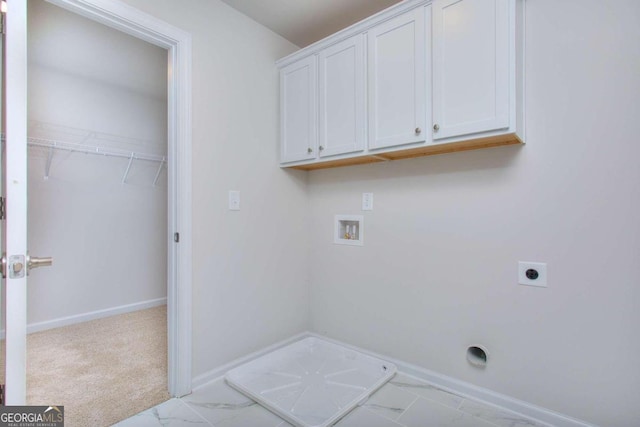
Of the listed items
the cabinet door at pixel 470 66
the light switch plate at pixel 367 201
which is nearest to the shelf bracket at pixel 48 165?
the light switch plate at pixel 367 201

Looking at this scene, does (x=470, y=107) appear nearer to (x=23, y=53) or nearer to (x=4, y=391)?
(x=23, y=53)

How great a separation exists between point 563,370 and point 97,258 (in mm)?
3745

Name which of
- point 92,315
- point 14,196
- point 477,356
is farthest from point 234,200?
point 92,315

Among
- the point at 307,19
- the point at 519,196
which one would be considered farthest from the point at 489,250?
the point at 307,19

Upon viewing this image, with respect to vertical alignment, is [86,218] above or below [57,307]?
above

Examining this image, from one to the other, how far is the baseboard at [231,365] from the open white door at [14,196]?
1013 millimetres

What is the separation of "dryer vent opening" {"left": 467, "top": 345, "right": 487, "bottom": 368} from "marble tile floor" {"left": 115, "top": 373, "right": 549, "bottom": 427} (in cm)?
20

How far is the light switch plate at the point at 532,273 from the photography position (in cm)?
158

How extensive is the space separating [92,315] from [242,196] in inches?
87.4

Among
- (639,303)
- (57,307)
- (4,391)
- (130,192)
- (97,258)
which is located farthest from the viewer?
(130,192)

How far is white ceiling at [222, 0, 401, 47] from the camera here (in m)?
2.01

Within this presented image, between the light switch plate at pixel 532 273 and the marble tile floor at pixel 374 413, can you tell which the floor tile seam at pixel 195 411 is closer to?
the marble tile floor at pixel 374 413

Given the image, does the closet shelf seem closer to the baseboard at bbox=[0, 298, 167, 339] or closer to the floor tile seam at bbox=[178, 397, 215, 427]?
the baseboard at bbox=[0, 298, 167, 339]

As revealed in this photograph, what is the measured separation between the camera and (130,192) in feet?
11.0
